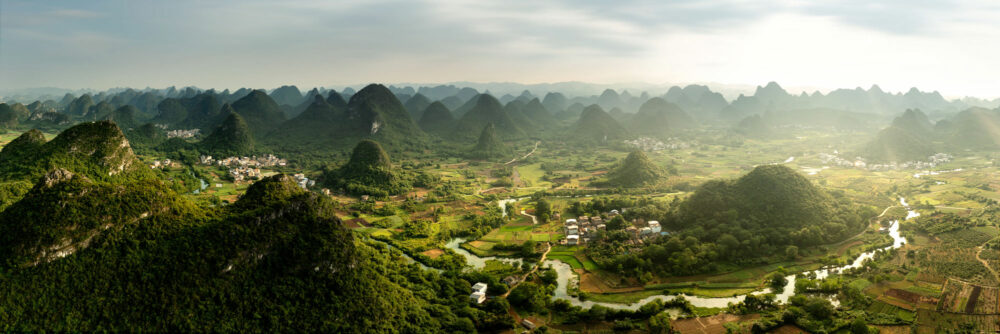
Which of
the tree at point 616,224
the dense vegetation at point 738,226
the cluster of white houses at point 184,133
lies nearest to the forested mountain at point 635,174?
the dense vegetation at point 738,226

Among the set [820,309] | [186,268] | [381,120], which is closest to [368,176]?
[186,268]

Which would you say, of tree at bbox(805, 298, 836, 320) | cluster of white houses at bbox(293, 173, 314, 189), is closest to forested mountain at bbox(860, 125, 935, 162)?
tree at bbox(805, 298, 836, 320)

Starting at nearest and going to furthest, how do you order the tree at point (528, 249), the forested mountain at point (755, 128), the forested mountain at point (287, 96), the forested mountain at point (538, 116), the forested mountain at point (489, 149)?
the tree at point (528, 249), the forested mountain at point (489, 149), the forested mountain at point (755, 128), the forested mountain at point (538, 116), the forested mountain at point (287, 96)

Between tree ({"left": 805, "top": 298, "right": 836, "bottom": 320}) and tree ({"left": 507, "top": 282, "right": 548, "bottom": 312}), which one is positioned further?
tree ({"left": 507, "top": 282, "right": 548, "bottom": 312})

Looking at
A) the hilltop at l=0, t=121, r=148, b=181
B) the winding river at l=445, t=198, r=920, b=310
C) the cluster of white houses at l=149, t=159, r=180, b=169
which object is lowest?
the winding river at l=445, t=198, r=920, b=310

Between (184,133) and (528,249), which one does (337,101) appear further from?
(528,249)

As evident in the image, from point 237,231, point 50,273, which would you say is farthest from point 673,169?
point 50,273

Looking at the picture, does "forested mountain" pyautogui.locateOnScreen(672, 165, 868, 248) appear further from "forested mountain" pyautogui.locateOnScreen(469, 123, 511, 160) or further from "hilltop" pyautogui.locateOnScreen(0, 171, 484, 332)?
"forested mountain" pyautogui.locateOnScreen(469, 123, 511, 160)

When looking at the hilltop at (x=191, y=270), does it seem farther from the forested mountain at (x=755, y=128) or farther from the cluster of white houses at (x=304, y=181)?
the forested mountain at (x=755, y=128)

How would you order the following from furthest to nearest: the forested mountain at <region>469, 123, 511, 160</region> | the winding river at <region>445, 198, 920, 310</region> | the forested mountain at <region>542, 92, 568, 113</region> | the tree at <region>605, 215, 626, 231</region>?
the forested mountain at <region>542, 92, 568, 113</region> → the forested mountain at <region>469, 123, 511, 160</region> → the tree at <region>605, 215, 626, 231</region> → the winding river at <region>445, 198, 920, 310</region>
